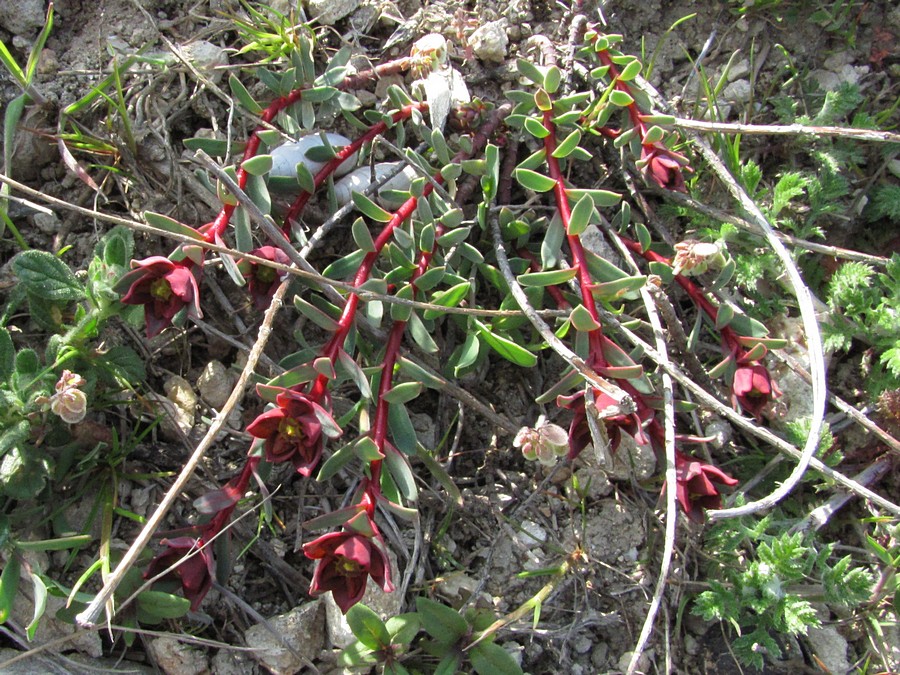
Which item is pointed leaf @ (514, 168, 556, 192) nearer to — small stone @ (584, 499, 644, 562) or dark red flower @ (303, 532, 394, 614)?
small stone @ (584, 499, 644, 562)

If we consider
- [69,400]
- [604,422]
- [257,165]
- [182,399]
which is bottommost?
[182,399]

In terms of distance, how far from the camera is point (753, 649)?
2.43 meters

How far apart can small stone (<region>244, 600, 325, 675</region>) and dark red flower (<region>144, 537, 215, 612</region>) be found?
0.98 ft

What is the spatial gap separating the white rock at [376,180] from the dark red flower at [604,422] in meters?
1.00

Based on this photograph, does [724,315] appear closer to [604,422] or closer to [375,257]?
[604,422]

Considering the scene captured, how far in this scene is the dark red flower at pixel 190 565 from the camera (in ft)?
6.91

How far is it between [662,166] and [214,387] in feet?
5.77

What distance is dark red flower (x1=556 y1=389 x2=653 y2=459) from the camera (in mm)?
2150

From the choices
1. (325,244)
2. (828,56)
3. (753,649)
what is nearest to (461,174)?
(325,244)

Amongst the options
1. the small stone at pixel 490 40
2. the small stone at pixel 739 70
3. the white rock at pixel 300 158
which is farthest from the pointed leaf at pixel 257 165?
the small stone at pixel 739 70

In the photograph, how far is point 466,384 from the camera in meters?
2.78

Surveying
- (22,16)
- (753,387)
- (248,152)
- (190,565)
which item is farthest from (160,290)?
(753,387)

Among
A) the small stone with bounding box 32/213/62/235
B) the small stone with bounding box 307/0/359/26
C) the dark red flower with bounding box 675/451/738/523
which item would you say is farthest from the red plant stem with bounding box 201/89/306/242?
the dark red flower with bounding box 675/451/738/523

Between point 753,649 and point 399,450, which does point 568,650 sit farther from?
point 399,450
